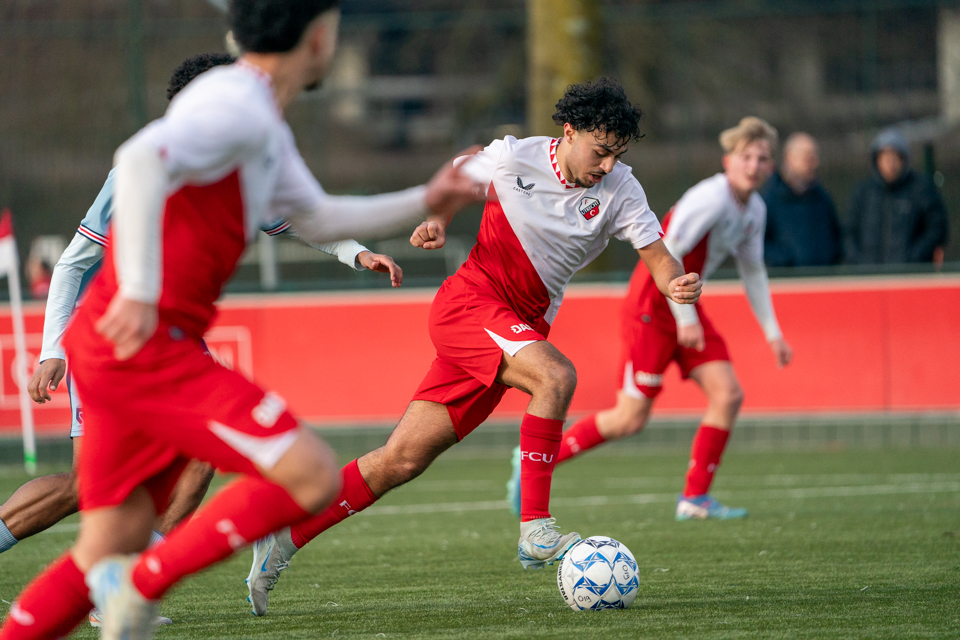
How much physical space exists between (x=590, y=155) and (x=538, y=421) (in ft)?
3.60

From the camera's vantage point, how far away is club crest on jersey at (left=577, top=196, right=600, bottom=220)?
5.23 meters

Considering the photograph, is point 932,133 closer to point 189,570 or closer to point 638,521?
point 638,521

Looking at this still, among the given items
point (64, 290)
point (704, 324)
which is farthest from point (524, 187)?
point (704, 324)

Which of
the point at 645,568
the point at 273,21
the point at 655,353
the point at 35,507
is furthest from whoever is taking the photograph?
the point at 655,353

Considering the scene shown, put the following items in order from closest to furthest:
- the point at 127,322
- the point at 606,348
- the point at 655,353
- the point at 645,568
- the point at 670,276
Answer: the point at 127,322 → the point at 670,276 → the point at 645,568 → the point at 655,353 → the point at 606,348

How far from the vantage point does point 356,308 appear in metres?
11.6

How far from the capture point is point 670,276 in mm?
5043

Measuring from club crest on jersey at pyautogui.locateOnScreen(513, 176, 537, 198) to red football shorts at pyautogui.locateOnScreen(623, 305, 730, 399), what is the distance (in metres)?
2.50

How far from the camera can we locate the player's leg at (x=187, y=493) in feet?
16.1

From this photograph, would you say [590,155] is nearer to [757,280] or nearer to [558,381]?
[558,381]

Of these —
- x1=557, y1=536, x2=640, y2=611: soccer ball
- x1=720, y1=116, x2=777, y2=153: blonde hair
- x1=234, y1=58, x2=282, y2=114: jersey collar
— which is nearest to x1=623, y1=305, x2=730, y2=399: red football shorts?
x1=720, y1=116, x2=777, y2=153: blonde hair

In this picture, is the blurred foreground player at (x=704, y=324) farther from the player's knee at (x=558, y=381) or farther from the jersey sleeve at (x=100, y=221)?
the jersey sleeve at (x=100, y=221)

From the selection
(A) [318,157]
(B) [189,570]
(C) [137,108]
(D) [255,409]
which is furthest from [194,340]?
(A) [318,157]

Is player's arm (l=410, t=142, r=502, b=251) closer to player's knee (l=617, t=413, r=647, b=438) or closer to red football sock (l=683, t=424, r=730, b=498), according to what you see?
player's knee (l=617, t=413, r=647, b=438)
